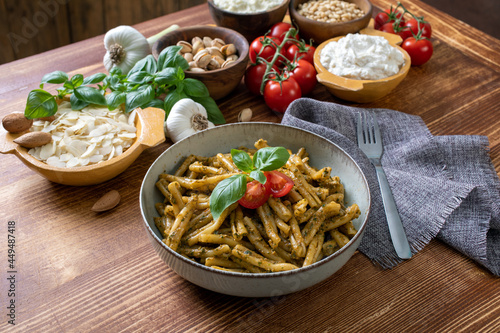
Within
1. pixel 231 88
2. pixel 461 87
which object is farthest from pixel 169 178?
pixel 461 87

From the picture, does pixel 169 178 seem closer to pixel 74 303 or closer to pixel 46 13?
pixel 74 303

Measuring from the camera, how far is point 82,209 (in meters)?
1.41

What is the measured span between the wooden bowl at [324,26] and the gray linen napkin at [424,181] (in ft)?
1.70

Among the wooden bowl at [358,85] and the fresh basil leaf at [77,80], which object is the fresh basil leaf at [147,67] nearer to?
the fresh basil leaf at [77,80]

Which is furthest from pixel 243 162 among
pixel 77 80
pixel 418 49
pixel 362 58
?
pixel 418 49

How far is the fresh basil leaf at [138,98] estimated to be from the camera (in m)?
1.56

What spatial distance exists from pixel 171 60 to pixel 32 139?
58 cm

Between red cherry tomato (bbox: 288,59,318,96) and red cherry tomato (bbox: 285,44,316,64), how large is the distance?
4 centimetres

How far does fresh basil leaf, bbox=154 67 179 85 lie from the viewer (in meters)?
1.62

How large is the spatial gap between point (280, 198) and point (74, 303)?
0.62m

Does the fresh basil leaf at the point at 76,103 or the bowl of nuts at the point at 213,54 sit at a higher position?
the bowl of nuts at the point at 213,54

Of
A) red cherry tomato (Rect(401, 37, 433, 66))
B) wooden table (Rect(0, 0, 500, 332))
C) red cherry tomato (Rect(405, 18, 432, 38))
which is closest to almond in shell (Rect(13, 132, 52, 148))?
wooden table (Rect(0, 0, 500, 332))

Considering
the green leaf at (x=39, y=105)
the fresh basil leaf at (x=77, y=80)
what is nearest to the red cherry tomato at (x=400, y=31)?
the fresh basil leaf at (x=77, y=80)

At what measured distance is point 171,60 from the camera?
167cm
